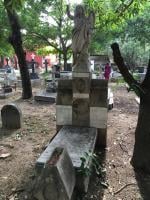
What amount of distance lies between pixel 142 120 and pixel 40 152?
2.46 metres

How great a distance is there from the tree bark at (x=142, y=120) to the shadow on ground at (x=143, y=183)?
0.31 ft

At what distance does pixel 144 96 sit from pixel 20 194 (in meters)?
2.55

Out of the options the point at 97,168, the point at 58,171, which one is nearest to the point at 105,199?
the point at 97,168

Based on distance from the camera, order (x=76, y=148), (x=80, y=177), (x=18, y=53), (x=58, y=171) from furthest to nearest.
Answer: (x=18, y=53) < (x=76, y=148) < (x=80, y=177) < (x=58, y=171)

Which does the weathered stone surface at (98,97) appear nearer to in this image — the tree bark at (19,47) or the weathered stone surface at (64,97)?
the weathered stone surface at (64,97)

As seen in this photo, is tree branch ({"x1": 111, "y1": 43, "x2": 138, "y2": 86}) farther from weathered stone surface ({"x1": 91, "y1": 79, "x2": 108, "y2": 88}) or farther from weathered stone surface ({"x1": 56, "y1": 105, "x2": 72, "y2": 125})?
weathered stone surface ({"x1": 56, "y1": 105, "x2": 72, "y2": 125})

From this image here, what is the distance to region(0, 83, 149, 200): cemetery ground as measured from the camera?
13.8 ft

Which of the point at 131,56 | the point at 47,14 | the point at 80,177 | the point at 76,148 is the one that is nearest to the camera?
the point at 80,177

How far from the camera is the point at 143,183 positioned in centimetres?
442

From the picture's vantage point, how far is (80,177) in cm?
396

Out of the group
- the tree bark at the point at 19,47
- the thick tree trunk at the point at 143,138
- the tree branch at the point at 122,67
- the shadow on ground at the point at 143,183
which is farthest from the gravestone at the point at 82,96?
the tree bark at the point at 19,47

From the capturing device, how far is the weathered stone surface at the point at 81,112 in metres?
5.91

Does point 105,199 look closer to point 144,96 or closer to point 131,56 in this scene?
point 144,96

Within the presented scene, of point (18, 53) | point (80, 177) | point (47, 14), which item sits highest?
point (47, 14)
